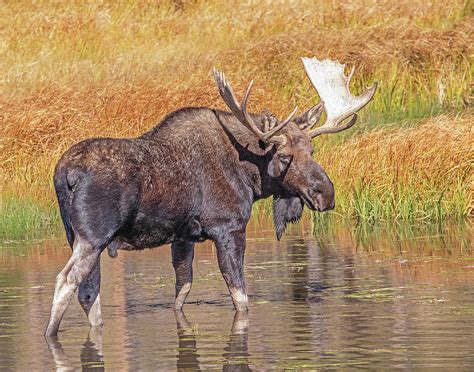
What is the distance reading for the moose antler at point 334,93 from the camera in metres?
13.0

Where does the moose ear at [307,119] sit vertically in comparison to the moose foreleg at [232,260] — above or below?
above

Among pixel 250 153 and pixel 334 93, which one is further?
pixel 334 93

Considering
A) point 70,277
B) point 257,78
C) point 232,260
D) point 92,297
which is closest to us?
point 70,277

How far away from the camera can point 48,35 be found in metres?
29.6

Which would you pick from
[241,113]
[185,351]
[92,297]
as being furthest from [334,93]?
[185,351]

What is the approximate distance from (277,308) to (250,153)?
133cm

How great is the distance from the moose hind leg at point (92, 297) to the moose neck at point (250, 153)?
160 cm

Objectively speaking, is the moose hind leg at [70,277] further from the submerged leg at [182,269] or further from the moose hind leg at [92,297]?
the submerged leg at [182,269]

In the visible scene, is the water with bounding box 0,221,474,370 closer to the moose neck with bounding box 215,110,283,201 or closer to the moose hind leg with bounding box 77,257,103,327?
the moose hind leg with bounding box 77,257,103,327

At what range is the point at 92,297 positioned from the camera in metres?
11.1

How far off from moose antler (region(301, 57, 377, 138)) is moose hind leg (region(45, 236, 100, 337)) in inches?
122

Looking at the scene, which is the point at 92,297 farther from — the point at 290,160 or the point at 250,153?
the point at 290,160

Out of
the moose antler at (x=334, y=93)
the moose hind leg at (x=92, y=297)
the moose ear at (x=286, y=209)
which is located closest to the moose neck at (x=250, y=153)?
the moose ear at (x=286, y=209)

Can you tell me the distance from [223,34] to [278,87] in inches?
221
